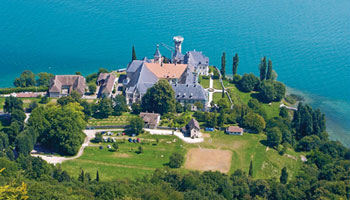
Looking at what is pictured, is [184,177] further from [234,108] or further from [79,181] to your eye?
[234,108]

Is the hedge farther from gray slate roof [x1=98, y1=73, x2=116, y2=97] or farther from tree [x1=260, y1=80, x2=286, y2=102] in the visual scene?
tree [x1=260, y1=80, x2=286, y2=102]

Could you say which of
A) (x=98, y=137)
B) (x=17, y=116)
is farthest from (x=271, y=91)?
(x=17, y=116)

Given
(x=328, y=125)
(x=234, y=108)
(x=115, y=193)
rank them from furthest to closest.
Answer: (x=328, y=125)
(x=234, y=108)
(x=115, y=193)

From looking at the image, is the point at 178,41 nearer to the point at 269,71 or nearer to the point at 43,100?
the point at 269,71

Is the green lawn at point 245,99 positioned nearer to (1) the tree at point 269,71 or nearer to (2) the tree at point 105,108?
(1) the tree at point 269,71

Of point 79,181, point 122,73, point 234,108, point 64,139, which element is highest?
point 122,73

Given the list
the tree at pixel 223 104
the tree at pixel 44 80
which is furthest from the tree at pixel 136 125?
the tree at pixel 44 80

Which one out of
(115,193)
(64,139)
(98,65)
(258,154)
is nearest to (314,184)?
(258,154)

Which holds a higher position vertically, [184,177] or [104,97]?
[104,97]
